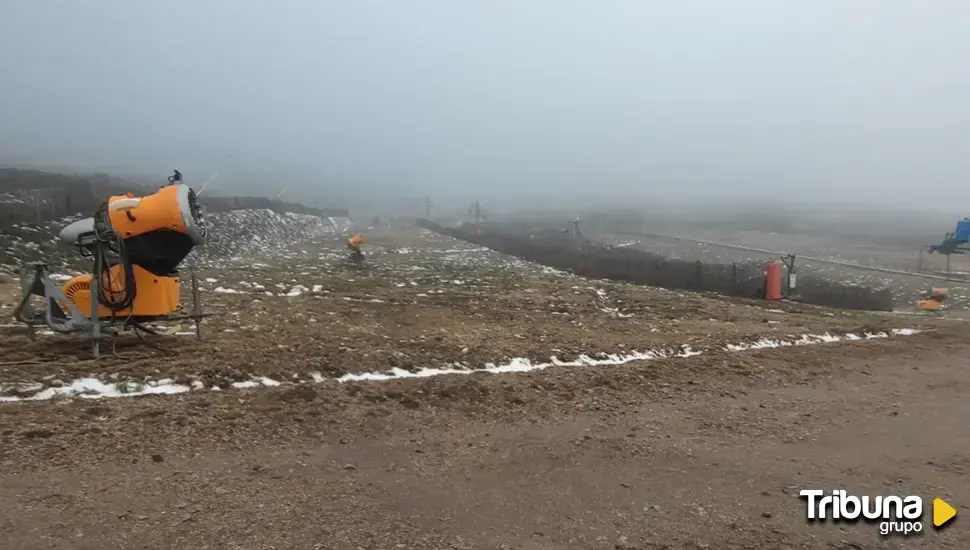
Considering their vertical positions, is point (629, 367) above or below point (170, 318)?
below

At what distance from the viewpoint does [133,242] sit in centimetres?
924

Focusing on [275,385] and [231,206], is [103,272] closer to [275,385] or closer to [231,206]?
[275,385]

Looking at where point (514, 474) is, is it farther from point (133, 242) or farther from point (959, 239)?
point (959, 239)

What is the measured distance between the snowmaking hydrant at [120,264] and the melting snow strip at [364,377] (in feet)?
4.88

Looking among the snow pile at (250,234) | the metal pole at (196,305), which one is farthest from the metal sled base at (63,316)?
the snow pile at (250,234)

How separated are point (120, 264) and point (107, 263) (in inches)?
7.1

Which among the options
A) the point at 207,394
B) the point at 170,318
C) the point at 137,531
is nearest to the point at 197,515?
the point at 137,531

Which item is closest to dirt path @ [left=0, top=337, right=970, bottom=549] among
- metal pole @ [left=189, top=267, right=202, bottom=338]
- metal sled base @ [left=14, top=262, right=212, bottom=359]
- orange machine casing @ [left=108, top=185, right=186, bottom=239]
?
metal sled base @ [left=14, top=262, right=212, bottom=359]

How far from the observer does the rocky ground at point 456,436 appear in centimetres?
526

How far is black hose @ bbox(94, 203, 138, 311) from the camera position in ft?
29.8

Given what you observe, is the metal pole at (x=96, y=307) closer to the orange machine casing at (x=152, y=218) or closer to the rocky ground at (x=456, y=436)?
the rocky ground at (x=456, y=436)

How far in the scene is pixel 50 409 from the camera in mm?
7000

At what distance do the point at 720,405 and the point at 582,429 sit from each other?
8.97 feet

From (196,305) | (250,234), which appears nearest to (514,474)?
(196,305)
